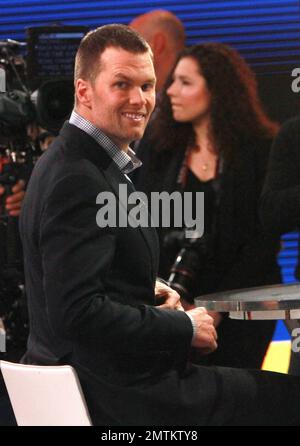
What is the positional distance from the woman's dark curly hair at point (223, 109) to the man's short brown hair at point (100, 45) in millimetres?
Result: 1768

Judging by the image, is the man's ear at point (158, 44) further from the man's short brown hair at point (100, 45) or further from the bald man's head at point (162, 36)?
the man's short brown hair at point (100, 45)

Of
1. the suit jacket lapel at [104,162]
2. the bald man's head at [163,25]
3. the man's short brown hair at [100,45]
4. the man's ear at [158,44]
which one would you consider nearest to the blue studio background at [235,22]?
the bald man's head at [163,25]

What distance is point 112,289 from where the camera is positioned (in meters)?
2.41

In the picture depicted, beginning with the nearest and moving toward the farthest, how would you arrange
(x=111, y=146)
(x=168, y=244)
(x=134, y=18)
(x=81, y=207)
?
(x=81, y=207) < (x=111, y=146) < (x=168, y=244) < (x=134, y=18)

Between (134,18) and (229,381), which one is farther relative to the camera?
(134,18)

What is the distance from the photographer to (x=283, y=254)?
5.11 metres

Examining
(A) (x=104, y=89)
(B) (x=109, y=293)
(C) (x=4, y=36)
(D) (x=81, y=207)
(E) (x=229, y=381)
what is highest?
(C) (x=4, y=36)

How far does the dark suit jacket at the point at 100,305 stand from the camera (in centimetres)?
230

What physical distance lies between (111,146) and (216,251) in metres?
1.78

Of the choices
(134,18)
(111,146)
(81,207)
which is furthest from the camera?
(134,18)

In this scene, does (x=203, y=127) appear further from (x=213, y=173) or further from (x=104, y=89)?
(x=104, y=89)

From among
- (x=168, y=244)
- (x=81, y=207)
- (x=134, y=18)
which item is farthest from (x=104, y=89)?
(x=134, y=18)

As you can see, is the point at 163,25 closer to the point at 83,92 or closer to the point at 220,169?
the point at 220,169

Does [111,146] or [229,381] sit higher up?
[111,146]
